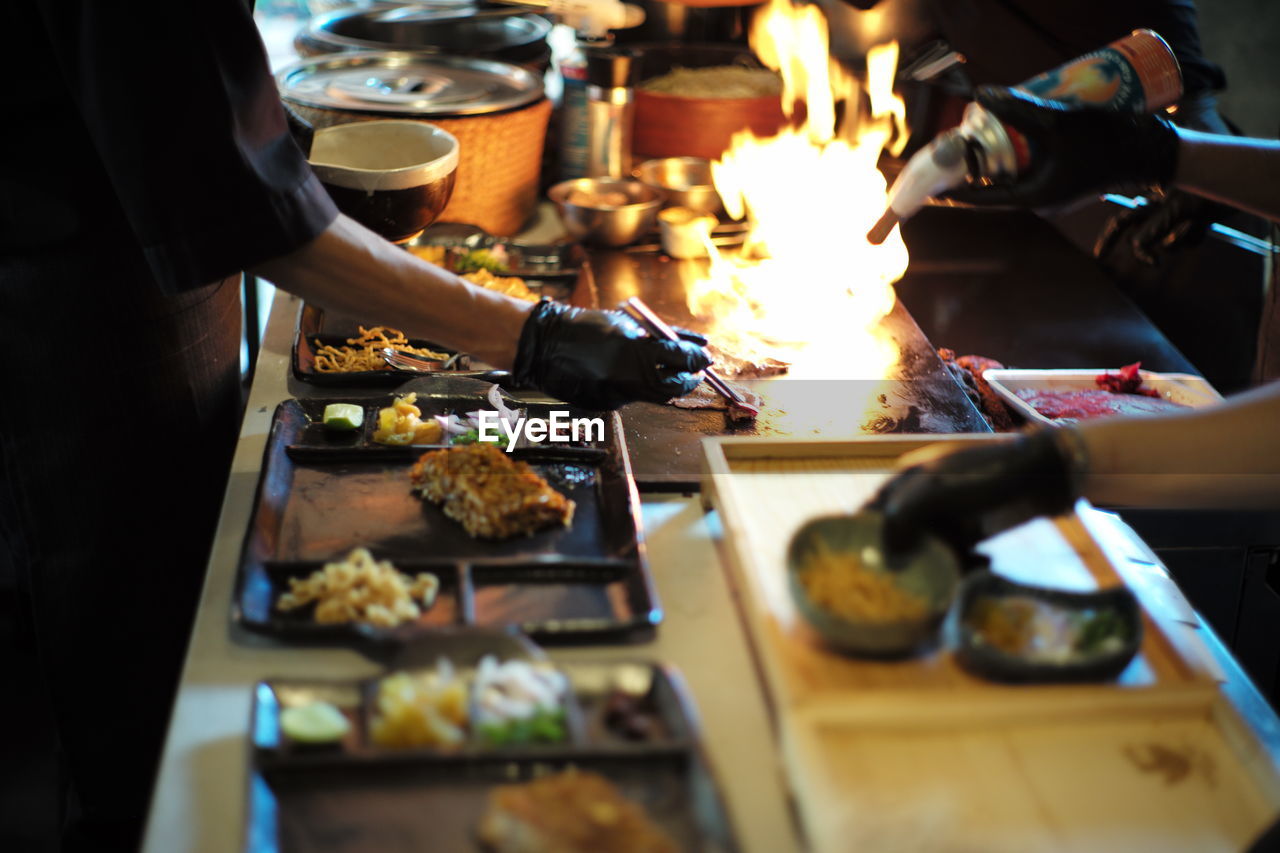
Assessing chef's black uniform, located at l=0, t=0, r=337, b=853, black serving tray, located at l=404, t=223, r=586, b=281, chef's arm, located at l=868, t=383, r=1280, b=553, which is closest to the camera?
chef's arm, located at l=868, t=383, r=1280, b=553

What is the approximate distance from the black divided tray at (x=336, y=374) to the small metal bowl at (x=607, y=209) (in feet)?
2.51

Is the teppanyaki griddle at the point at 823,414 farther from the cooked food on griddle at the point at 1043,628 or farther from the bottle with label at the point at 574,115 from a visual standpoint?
the bottle with label at the point at 574,115

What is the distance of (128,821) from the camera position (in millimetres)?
2131

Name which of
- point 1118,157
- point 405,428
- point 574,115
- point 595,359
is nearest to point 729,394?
point 595,359

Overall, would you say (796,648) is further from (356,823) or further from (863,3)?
(863,3)

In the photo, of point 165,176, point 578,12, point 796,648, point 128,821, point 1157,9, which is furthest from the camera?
point 578,12

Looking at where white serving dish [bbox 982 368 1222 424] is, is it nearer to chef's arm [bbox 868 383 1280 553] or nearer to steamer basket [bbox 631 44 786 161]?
chef's arm [bbox 868 383 1280 553]

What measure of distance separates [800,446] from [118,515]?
4.24 ft

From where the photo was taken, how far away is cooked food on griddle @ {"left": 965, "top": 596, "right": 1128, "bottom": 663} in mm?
1194

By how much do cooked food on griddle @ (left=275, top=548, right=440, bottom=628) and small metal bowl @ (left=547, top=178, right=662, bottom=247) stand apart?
154 cm

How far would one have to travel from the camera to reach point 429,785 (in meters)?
1.10

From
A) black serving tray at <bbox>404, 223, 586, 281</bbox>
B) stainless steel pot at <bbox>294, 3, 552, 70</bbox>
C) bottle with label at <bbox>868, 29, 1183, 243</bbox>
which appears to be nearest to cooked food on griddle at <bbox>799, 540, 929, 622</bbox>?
bottle with label at <bbox>868, 29, 1183, 243</bbox>

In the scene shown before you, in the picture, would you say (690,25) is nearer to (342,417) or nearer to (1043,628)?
(342,417)

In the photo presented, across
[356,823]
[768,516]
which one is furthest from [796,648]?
[356,823]
